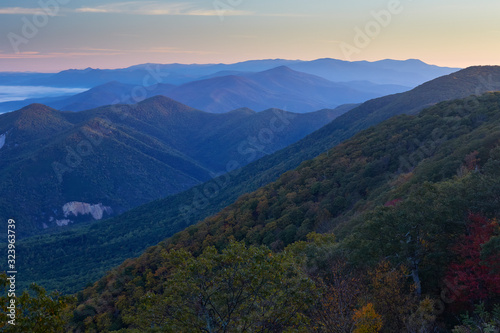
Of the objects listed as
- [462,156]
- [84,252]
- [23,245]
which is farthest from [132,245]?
[462,156]

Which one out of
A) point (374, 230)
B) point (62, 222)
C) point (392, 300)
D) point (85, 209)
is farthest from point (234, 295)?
point (85, 209)

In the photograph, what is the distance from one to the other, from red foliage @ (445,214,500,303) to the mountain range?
67.5 metres

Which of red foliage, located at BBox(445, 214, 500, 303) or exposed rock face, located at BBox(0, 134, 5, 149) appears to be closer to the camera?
red foliage, located at BBox(445, 214, 500, 303)

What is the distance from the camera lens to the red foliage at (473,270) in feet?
45.4

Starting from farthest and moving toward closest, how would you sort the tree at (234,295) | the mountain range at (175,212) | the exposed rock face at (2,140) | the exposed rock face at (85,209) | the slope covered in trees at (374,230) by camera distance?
1. the exposed rock face at (2,140)
2. the exposed rock face at (85,209)
3. the mountain range at (175,212)
4. the slope covered in trees at (374,230)
5. the tree at (234,295)

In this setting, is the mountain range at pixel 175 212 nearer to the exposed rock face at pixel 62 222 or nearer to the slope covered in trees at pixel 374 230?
the slope covered in trees at pixel 374 230

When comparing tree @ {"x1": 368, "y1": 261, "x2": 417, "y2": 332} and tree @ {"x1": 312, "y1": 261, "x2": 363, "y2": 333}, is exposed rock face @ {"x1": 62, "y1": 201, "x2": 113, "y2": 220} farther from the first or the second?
tree @ {"x1": 368, "y1": 261, "x2": 417, "y2": 332}

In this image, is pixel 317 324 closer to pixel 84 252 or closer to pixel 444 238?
pixel 444 238

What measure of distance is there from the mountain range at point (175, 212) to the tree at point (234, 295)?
6795 cm

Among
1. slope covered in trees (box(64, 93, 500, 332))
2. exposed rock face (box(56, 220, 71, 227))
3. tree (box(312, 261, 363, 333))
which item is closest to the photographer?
tree (box(312, 261, 363, 333))

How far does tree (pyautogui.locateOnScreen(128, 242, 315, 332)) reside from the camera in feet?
34.1

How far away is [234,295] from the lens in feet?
36.5

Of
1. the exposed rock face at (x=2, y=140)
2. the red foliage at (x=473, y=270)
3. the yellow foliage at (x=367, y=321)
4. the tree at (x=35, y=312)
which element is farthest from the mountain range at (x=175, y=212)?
the exposed rock face at (x=2, y=140)

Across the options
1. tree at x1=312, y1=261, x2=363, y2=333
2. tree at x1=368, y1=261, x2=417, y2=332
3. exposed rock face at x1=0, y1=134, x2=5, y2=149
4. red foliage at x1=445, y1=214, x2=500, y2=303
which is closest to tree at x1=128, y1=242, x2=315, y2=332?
tree at x1=312, y1=261, x2=363, y2=333
